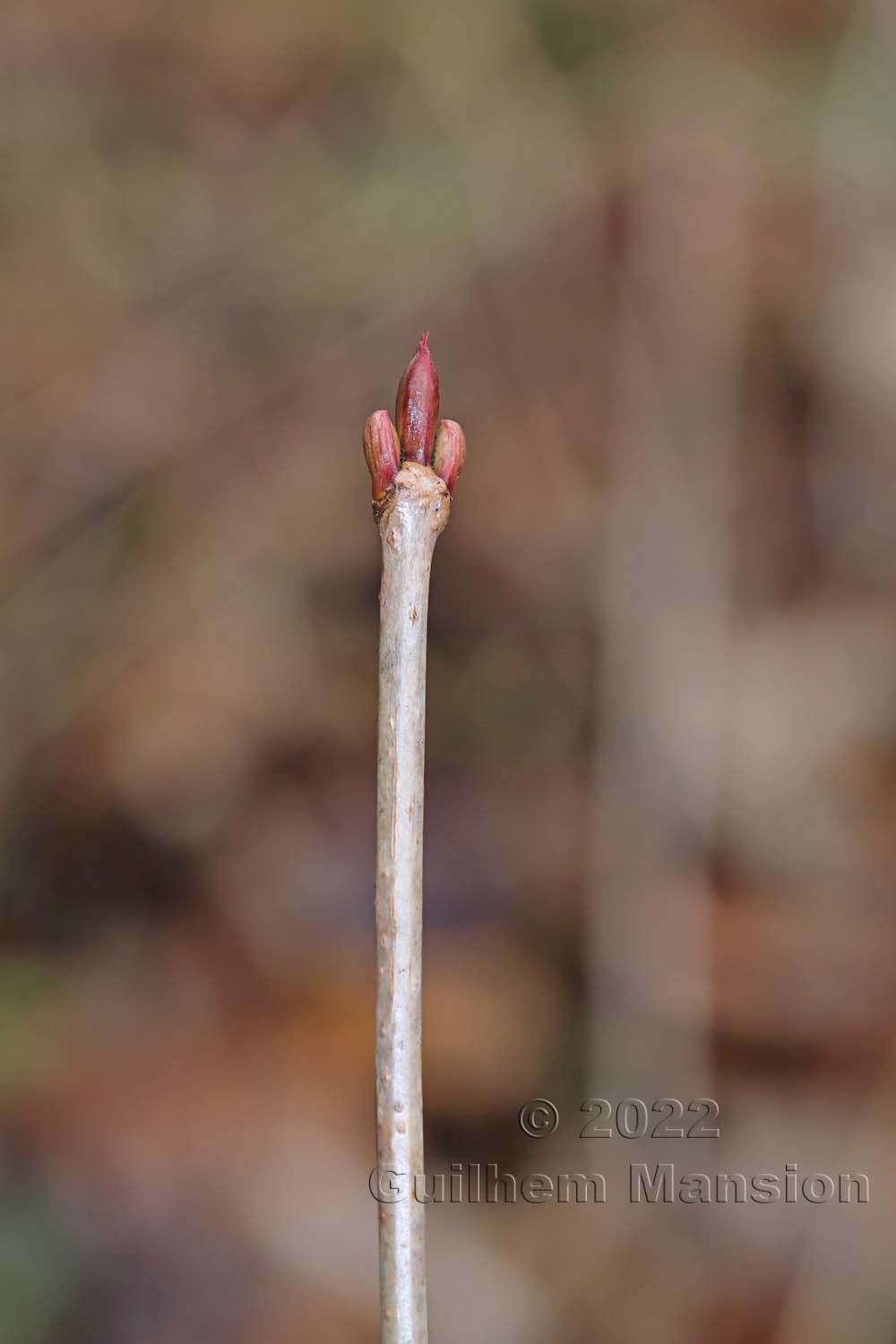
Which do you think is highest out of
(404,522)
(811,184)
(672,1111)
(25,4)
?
(25,4)

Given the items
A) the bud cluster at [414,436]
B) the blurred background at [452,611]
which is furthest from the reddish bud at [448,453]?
the blurred background at [452,611]

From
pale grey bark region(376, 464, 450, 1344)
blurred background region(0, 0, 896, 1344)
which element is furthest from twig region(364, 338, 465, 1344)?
blurred background region(0, 0, 896, 1344)

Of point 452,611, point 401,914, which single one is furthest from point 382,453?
point 452,611

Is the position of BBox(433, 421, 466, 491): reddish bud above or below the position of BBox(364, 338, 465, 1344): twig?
above

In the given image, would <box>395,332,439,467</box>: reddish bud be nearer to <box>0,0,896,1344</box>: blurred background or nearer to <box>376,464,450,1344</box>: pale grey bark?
<box>376,464,450,1344</box>: pale grey bark

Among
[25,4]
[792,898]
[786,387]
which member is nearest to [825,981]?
[792,898]

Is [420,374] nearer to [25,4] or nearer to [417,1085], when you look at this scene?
[417,1085]

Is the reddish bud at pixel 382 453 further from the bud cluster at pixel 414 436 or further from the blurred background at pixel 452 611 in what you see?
the blurred background at pixel 452 611
